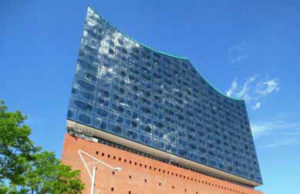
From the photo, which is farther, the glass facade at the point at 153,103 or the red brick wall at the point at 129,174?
the glass facade at the point at 153,103

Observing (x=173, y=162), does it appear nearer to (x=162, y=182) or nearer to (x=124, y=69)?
(x=162, y=182)

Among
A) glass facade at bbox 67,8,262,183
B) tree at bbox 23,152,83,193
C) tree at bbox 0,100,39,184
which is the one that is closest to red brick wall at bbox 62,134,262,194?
glass facade at bbox 67,8,262,183

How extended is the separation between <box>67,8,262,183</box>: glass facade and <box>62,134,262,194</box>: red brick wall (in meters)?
3.48

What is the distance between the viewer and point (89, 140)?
39.6 meters

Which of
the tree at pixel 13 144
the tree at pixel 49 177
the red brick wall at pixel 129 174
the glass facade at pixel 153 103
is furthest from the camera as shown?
the glass facade at pixel 153 103

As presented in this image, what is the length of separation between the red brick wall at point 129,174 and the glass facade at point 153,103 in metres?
3.48

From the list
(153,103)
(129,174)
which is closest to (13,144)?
(129,174)

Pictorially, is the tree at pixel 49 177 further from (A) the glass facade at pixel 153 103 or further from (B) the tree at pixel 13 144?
(A) the glass facade at pixel 153 103

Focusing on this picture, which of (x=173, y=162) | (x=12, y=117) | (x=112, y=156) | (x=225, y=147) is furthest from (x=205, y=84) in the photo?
(x=12, y=117)

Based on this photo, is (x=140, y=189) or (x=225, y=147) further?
(x=225, y=147)

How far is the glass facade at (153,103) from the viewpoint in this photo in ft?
144

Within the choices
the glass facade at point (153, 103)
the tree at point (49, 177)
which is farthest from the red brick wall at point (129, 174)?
the tree at point (49, 177)

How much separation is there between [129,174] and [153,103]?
1661 cm

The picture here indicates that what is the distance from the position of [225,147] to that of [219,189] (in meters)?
13.0
